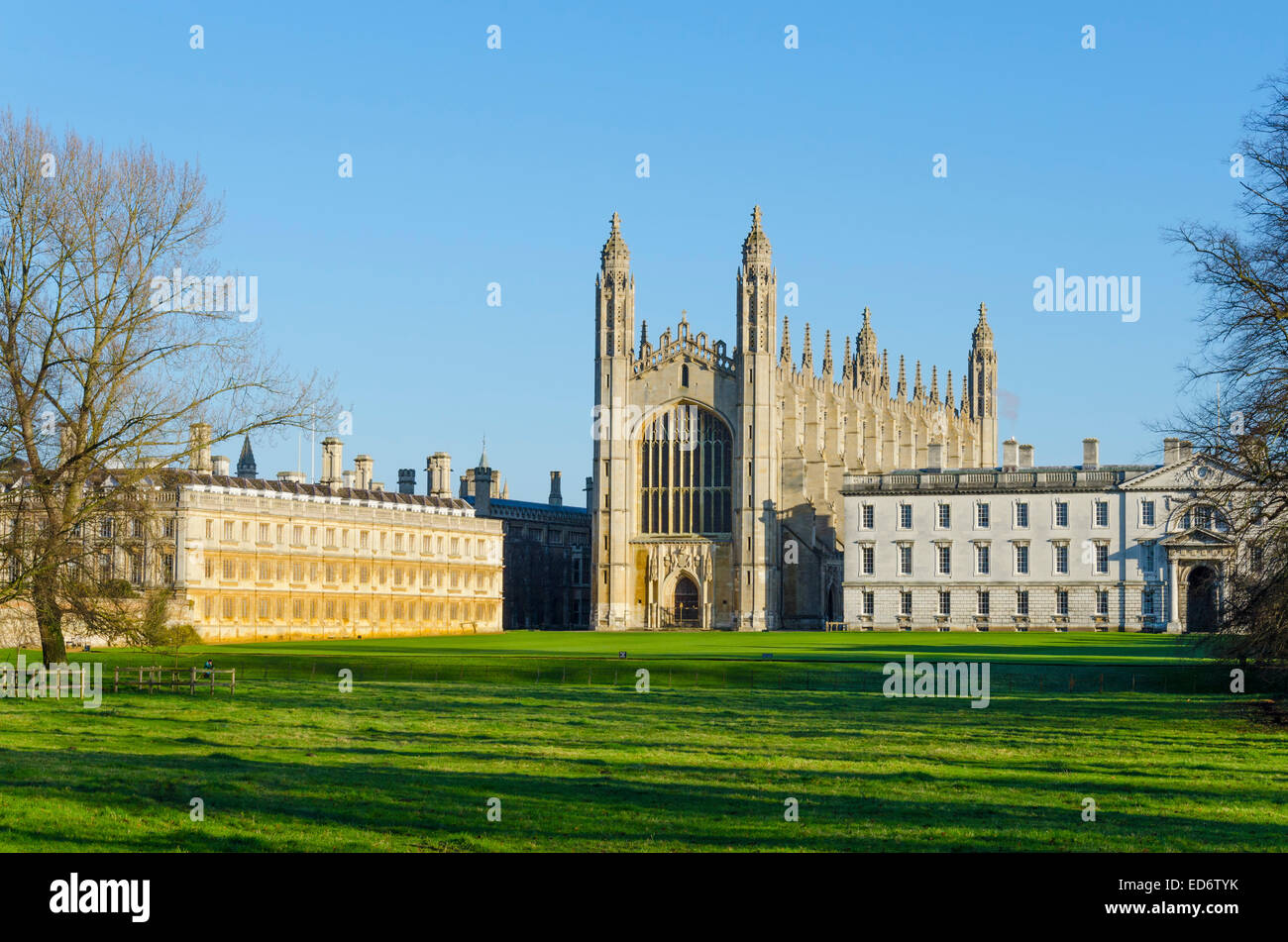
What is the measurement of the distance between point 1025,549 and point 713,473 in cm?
2175

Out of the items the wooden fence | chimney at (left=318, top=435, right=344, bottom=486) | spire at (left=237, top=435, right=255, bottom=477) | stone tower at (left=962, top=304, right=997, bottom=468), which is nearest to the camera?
the wooden fence

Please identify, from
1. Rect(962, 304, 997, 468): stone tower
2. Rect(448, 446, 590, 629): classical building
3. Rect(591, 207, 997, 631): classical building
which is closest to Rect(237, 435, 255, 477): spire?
Rect(448, 446, 590, 629): classical building

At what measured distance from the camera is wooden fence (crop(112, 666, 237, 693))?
39.6m

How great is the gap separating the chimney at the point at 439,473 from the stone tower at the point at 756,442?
63.8 feet

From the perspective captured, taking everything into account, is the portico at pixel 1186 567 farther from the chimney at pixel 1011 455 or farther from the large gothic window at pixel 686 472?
the large gothic window at pixel 686 472

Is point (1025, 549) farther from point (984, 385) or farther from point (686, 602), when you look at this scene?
point (984, 385)

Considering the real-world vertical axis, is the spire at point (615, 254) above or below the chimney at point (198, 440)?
above

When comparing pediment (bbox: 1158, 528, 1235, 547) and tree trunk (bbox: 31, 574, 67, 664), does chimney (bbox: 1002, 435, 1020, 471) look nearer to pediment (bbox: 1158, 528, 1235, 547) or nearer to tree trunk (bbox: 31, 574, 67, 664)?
pediment (bbox: 1158, 528, 1235, 547)

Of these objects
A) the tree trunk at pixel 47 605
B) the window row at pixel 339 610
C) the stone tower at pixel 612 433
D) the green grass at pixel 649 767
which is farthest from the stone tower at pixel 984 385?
the tree trunk at pixel 47 605

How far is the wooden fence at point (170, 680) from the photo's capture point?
39.6 m

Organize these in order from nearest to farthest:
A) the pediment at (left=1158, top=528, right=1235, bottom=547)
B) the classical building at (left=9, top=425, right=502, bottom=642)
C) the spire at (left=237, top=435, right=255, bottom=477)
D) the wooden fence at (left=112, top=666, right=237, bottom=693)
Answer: the wooden fence at (left=112, top=666, right=237, bottom=693) < the classical building at (left=9, top=425, right=502, bottom=642) < the pediment at (left=1158, top=528, right=1235, bottom=547) < the spire at (left=237, top=435, right=255, bottom=477)

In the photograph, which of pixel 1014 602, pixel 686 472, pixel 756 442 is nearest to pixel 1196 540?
pixel 1014 602
